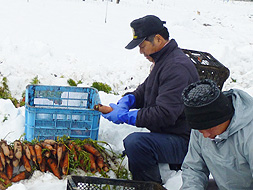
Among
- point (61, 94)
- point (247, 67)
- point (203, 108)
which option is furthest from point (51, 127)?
point (247, 67)

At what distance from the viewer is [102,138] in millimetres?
3664

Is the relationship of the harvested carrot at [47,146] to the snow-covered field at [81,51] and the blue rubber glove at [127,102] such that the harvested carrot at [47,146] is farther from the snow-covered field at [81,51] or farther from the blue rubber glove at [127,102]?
the blue rubber glove at [127,102]

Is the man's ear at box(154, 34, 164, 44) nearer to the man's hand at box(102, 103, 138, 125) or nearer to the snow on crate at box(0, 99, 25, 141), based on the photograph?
the man's hand at box(102, 103, 138, 125)

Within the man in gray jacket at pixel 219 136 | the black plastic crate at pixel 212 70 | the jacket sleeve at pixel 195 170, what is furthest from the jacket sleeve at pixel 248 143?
the black plastic crate at pixel 212 70

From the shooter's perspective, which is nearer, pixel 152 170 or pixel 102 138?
pixel 152 170

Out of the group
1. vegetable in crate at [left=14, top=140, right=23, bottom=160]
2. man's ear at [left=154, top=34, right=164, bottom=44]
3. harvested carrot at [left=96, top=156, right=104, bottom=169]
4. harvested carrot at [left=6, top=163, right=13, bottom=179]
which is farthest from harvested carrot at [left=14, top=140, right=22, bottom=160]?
man's ear at [left=154, top=34, right=164, bottom=44]

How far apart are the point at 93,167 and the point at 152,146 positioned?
1.99 ft

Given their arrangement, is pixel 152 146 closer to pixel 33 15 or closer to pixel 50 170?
pixel 50 170

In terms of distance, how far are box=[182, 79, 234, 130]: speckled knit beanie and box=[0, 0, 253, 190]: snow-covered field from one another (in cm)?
121

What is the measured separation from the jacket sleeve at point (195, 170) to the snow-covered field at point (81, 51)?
0.61 metres

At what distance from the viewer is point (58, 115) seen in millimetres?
3229

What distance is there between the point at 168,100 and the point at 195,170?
2.03 feet

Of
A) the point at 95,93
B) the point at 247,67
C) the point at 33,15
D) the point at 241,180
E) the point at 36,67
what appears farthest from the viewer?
the point at 33,15

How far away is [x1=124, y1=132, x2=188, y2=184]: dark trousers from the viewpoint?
2820 millimetres
